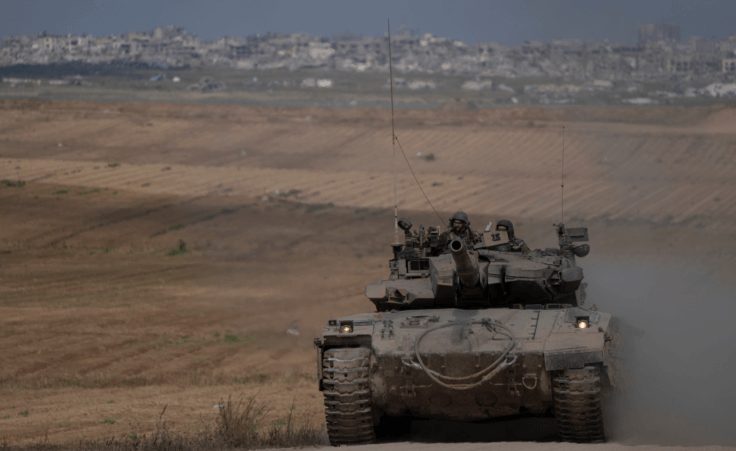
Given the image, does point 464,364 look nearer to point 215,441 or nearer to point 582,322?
point 582,322

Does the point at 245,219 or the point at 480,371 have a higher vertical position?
the point at 245,219

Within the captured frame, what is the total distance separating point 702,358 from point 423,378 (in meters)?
5.15

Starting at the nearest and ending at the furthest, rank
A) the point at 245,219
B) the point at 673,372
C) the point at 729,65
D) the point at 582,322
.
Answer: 1. the point at 582,322
2. the point at 673,372
3. the point at 245,219
4. the point at 729,65

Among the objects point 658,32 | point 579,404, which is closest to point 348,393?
point 579,404

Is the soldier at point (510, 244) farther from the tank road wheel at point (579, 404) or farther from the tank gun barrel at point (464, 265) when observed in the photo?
the tank road wheel at point (579, 404)

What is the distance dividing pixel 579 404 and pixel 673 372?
3134mm

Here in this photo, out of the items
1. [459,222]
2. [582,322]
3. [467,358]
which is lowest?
[467,358]

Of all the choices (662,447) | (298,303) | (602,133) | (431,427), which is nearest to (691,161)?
(602,133)

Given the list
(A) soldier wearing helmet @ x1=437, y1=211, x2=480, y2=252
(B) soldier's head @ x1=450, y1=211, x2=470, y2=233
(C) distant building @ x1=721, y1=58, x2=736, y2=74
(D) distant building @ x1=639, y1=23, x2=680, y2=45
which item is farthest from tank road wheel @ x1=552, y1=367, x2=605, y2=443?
(C) distant building @ x1=721, y1=58, x2=736, y2=74

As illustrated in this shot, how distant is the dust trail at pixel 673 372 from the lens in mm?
11266

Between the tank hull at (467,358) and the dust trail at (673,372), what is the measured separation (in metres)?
1.01

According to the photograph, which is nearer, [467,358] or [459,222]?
[467,358]

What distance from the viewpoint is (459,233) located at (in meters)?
13.5

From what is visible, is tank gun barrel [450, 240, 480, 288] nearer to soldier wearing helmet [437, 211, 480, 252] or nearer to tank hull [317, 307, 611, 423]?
tank hull [317, 307, 611, 423]
